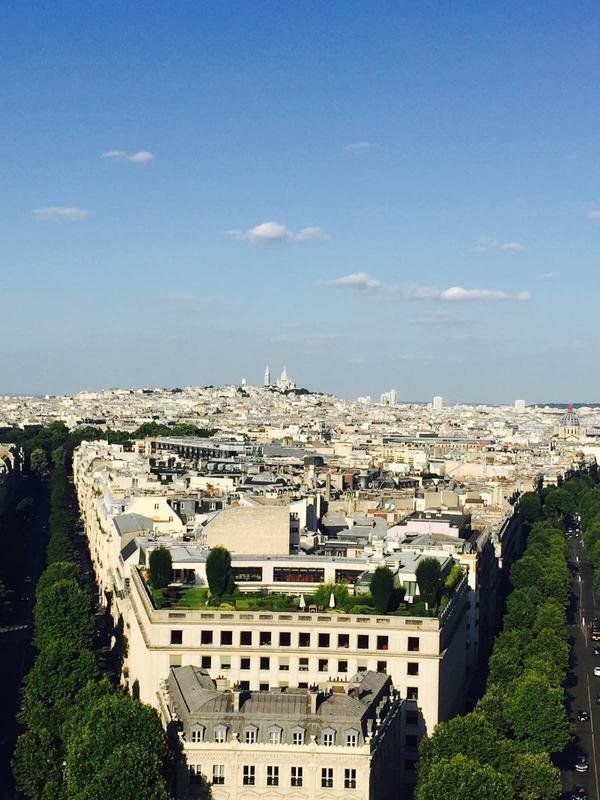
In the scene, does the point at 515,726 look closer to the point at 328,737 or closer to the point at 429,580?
the point at 429,580

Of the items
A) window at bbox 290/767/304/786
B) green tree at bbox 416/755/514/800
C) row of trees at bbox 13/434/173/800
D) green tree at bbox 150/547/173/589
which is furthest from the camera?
green tree at bbox 150/547/173/589

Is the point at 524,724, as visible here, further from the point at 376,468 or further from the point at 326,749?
the point at 376,468

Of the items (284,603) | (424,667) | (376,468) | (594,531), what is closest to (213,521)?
(284,603)

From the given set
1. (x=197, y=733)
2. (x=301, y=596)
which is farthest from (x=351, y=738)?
(x=301, y=596)

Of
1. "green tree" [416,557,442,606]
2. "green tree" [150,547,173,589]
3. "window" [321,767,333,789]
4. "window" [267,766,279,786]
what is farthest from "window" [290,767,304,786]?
"green tree" [150,547,173,589]

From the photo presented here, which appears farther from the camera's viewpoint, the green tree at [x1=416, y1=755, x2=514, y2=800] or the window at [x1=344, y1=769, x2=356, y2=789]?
the window at [x1=344, y1=769, x2=356, y2=789]

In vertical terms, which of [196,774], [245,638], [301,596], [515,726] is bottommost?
[515,726]

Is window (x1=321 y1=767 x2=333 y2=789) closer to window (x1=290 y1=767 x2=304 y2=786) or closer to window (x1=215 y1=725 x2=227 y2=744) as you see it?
window (x1=290 y1=767 x2=304 y2=786)
